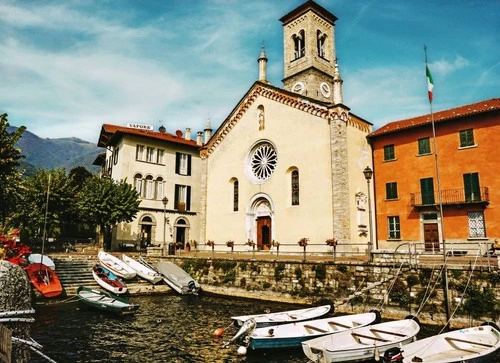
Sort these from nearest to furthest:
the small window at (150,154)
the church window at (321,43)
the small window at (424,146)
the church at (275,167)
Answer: the small window at (424,146)
the church at (275,167)
the small window at (150,154)
the church window at (321,43)

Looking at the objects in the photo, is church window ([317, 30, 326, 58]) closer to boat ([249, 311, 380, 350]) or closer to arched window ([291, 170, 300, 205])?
arched window ([291, 170, 300, 205])

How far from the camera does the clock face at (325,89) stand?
36.3 meters

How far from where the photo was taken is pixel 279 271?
20.6 metres

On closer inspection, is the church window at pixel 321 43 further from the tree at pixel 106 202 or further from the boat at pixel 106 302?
the boat at pixel 106 302

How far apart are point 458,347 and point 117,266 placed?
20.3 m

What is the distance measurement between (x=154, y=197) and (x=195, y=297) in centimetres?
1556

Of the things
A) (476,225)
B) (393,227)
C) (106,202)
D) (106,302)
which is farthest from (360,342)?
(106,202)

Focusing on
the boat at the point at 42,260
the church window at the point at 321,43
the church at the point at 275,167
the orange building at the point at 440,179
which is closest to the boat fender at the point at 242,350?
the church at the point at 275,167

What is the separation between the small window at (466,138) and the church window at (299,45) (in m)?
18.4

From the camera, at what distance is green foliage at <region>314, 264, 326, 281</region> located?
61.8 ft

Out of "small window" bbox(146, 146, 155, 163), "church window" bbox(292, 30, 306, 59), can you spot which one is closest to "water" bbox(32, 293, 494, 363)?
"small window" bbox(146, 146, 155, 163)

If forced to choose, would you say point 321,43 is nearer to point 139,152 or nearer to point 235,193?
point 235,193

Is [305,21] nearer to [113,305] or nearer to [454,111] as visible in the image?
[454,111]

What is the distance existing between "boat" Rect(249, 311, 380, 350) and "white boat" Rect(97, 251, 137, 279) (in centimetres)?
1399
